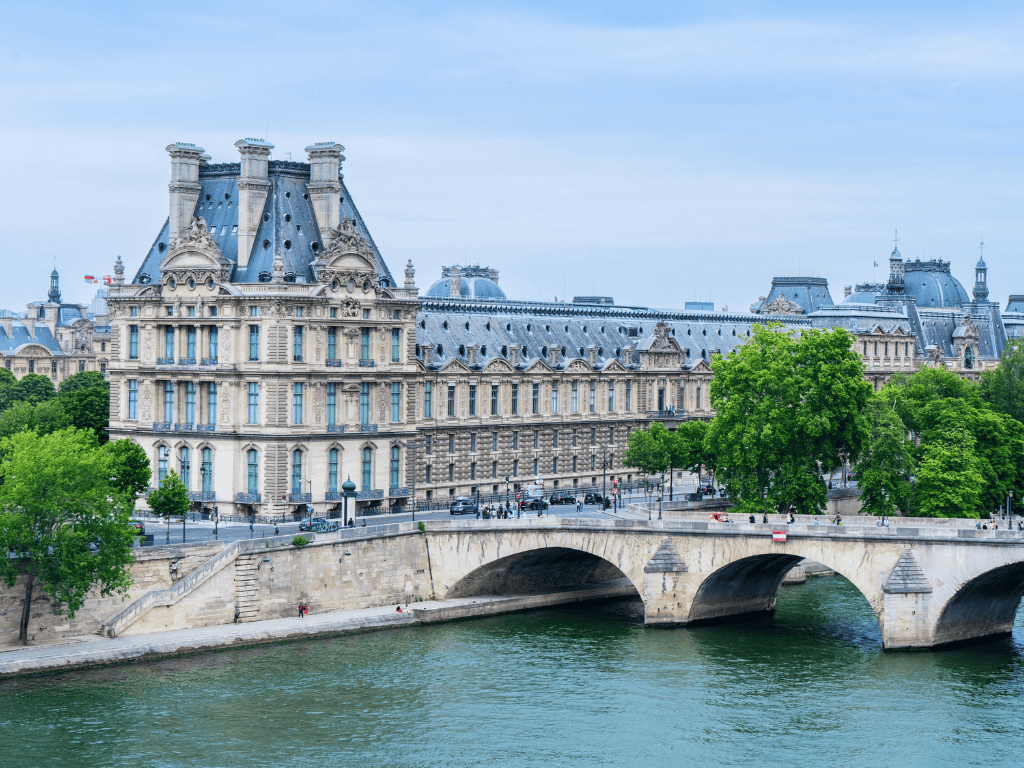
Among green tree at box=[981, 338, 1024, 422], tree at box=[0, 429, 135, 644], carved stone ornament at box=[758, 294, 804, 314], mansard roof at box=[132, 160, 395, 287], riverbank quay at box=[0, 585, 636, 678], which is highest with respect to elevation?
carved stone ornament at box=[758, 294, 804, 314]

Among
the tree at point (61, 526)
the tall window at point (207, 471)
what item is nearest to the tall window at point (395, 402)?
the tall window at point (207, 471)

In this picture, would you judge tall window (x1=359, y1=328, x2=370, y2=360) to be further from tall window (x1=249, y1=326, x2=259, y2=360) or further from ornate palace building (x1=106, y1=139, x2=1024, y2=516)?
tall window (x1=249, y1=326, x2=259, y2=360)

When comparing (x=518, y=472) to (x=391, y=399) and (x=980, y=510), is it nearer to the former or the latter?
(x=391, y=399)

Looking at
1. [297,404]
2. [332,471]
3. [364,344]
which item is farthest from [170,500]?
[364,344]

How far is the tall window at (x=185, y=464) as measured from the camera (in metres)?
113

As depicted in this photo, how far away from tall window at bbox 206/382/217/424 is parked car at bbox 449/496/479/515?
16.8 metres

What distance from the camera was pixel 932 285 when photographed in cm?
19650

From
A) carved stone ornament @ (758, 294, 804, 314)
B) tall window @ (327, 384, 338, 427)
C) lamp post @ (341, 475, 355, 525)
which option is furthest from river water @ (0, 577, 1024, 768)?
carved stone ornament @ (758, 294, 804, 314)

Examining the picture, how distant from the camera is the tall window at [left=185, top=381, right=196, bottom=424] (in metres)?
113

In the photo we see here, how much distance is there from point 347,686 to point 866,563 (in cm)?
2896

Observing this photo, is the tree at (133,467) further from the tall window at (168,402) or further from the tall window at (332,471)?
the tall window at (332,471)

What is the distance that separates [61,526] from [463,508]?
33.5m

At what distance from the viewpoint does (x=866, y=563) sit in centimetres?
9162

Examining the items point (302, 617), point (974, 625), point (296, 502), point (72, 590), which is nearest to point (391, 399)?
point (296, 502)
